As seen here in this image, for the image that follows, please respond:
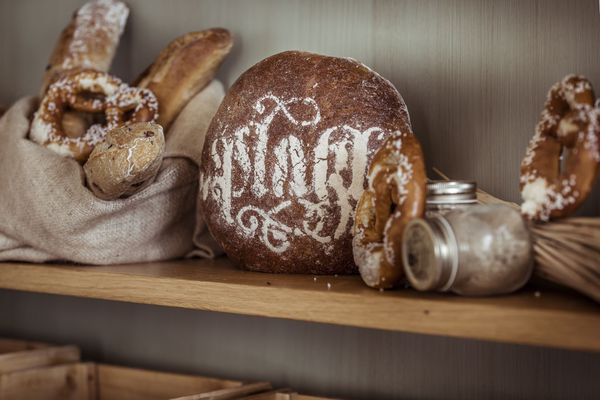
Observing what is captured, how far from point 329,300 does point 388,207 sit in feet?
0.43

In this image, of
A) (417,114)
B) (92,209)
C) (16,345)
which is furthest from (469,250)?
(16,345)

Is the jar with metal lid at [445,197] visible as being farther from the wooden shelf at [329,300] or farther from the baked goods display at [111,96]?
the baked goods display at [111,96]

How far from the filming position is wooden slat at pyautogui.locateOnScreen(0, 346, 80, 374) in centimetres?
131

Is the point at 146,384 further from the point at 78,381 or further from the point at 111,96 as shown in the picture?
the point at 111,96

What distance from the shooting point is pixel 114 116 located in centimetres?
119

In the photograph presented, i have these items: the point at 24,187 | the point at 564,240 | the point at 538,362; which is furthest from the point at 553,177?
the point at 24,187

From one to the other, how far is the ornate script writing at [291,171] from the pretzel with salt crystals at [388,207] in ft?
0.25

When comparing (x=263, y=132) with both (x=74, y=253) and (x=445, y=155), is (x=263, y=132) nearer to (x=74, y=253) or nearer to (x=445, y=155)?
(x=445, y=155)

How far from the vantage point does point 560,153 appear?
79 centimetres

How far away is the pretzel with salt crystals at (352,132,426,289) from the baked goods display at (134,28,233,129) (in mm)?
470

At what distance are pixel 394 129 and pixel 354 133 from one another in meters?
0.06

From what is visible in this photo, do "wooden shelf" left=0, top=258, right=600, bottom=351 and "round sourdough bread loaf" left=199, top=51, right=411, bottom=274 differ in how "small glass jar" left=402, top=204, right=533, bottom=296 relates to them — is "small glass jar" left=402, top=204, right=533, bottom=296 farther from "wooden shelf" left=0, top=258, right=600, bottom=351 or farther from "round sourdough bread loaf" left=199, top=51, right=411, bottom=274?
"round sourdough bread loaf" left=199, top=51, right=411, bottom=274

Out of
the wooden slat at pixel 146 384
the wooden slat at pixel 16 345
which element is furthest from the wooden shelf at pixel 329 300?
the wooden slat at pixel 16 345

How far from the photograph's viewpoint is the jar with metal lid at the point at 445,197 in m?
0.84
